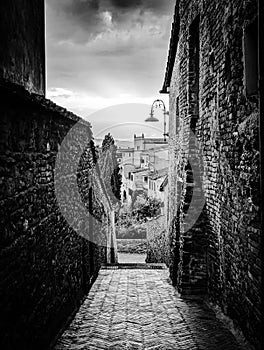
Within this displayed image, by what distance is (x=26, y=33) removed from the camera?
8430 mm

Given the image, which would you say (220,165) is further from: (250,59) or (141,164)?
(141,164)

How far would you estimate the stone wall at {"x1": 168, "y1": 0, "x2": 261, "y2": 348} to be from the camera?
534cm

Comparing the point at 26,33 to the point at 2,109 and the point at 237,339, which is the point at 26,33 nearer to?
the point at 2,109

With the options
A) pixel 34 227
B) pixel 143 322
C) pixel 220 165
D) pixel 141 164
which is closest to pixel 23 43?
pixel 220 165

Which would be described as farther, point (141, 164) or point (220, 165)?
point (141, 164)

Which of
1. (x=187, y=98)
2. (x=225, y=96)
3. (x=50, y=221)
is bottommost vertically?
(x=50, y=221)

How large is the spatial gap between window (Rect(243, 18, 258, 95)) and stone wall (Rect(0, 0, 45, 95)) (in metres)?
3.70

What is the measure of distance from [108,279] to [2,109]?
7.48 meters

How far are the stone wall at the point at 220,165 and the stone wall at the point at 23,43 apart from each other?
10.3 feet

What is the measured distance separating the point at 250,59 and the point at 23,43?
447 centimetres

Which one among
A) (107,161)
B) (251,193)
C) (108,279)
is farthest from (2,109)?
(107,161)

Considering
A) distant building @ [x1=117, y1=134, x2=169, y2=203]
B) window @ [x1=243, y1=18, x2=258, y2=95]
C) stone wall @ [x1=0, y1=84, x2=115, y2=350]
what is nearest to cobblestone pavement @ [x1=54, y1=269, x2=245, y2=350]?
stone wall @ [x1=0, y1=84, x2=115, y2=350]

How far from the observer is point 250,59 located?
5.45 meters

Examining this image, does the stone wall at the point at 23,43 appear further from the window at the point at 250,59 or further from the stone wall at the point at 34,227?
the window at the point at 250,59
